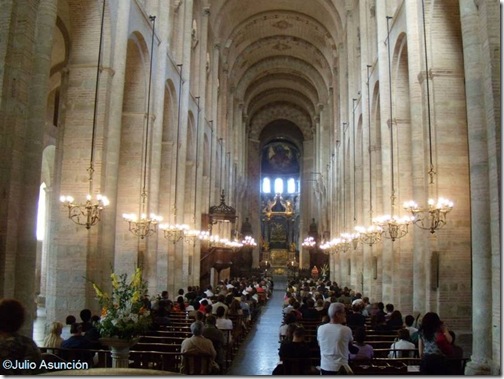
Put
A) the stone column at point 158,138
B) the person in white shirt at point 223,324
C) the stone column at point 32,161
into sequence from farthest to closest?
the stone column at point 158,138 < the person in white shirt at point 223,324 < the stone column at point 32,161

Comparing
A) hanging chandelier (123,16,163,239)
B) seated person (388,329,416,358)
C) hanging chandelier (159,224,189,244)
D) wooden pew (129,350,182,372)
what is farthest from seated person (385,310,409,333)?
hanging chandelier (159,224,189,244)

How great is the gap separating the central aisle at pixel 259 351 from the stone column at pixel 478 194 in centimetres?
411

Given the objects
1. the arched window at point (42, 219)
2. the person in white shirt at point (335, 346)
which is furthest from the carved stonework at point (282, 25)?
the person in white shirt at point (335, 346)

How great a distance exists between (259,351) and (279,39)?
33.1 meters

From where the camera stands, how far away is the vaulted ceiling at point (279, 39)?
116 ft

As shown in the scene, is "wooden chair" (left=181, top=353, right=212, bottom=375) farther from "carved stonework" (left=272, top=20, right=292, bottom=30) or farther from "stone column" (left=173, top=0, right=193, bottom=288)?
"carved stonework" (left=272, top=20, right=292, bottom=30)

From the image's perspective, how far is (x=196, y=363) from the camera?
25.8 feet

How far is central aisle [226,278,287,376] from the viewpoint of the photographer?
11.2 meters

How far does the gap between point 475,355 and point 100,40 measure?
35.0 ft

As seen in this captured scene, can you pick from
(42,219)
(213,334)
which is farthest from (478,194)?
(42,219)

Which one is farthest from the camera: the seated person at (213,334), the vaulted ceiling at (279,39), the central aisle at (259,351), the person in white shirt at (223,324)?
the vaulted ceiling at (279,39)

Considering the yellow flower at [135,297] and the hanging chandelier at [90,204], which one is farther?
the hanging chandelier at [90,204]

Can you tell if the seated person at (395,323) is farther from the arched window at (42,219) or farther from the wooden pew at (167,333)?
the arched window at (42,219)

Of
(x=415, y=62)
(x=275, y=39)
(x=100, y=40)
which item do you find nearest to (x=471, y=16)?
(x=415, y=62)
